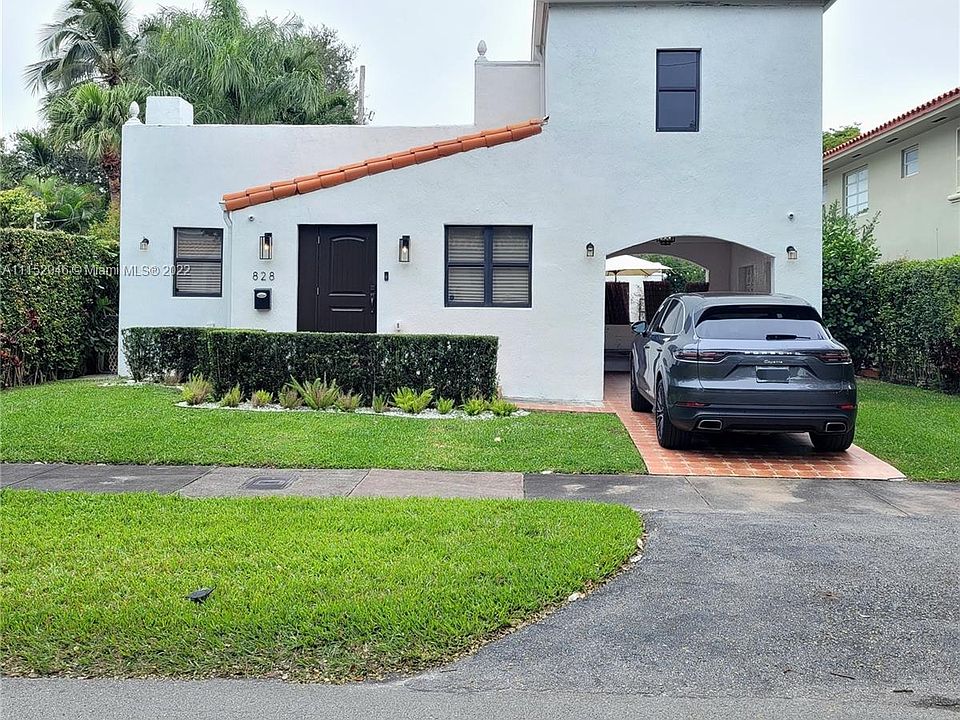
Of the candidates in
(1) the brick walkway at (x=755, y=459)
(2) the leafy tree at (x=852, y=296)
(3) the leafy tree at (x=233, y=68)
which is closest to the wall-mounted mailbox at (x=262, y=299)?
(1) the brick walkway at (x=755, y=459)

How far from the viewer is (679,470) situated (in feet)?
26.3

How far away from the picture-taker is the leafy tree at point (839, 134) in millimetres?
37219

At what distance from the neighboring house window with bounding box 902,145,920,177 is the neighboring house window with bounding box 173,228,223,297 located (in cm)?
1621

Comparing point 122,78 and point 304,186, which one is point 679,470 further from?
point 122,78

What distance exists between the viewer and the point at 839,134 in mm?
39094

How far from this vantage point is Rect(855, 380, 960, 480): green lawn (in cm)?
823

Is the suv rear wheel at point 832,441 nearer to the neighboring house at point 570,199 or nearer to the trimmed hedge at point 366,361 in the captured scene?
the neighboring house at point 570,199

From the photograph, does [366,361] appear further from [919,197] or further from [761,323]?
[919,197]

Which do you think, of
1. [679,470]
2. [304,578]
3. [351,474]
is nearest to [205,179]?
[351,474]

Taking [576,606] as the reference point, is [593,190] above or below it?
above

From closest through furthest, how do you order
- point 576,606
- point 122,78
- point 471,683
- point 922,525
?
1. point 471,683
2. point 576,606
3. point 922,525
4. point 122,78

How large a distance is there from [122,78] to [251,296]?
1677 cm

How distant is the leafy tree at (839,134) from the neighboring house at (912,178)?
51.6 ft

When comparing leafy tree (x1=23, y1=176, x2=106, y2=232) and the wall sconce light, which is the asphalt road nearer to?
the wall sconce light
